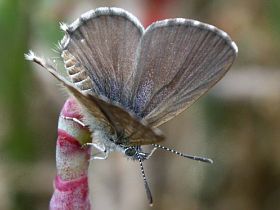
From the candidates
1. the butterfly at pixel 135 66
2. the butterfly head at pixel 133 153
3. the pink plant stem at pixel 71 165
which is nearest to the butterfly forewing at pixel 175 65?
the butterfly at pixel 135 66

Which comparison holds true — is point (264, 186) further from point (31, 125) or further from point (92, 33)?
point (92, 33)

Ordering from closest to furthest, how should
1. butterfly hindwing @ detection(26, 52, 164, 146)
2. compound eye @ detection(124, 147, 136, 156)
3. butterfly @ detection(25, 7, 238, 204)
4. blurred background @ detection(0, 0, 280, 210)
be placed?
butterfly hindwing @ detection(26, 52, 164, 146)
butterfly @ detection(25, 7, 238, 204)
compound eye @ detection(124, 147, 136, 156)
blurred background @ detection(0, 0, 280, 210)

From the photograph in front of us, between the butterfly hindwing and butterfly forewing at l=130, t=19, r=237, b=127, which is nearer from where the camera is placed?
the butterfly hindwing

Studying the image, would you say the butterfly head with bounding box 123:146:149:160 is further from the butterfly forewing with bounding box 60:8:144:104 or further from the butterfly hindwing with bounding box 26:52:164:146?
the butterfly forewing with bounding box 60:8:144:104

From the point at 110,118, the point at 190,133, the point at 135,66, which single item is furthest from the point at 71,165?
the point at 190,133

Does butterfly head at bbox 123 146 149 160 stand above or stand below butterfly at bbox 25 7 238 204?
below

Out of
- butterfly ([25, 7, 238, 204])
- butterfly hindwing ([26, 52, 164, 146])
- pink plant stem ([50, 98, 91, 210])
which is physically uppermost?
butterfly ([25, 7, 238, 204])

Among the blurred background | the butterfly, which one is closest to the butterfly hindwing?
the butterfly
